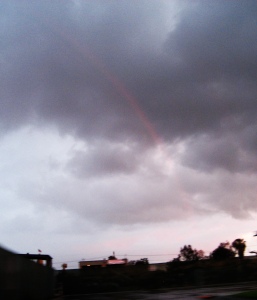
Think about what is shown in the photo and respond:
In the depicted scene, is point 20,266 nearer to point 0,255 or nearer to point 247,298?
point 0,255

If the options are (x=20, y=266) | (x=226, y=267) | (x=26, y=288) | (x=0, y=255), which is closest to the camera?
(x=0, y=255)

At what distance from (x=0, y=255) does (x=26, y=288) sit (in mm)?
6273

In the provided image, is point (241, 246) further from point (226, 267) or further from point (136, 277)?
point (136, 277)

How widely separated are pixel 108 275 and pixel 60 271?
5353 mm

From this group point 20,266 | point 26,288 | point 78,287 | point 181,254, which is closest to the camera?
point 20,266

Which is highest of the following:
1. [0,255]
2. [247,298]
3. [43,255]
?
[43,255]

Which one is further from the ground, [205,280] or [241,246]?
[241,246]

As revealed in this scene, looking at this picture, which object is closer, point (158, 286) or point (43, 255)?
point (43, 255)

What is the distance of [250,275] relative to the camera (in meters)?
48.7

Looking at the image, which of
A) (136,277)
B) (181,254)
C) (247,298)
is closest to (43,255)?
(136,277)

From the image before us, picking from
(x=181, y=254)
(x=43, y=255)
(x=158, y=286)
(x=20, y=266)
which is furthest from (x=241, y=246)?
(x=20, y=266)

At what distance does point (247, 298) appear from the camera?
18.7 meters

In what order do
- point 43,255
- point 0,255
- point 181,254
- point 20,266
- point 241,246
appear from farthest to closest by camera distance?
point 181,254 → point 241,246 → point 43,255 → point 20,266 → point 0,255

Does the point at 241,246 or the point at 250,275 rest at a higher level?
the point at 241,246
